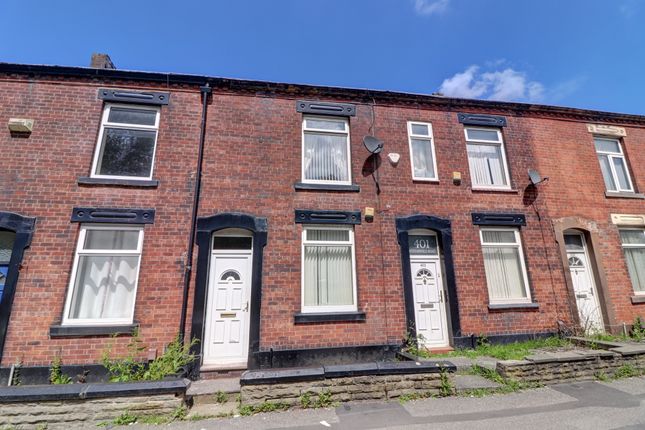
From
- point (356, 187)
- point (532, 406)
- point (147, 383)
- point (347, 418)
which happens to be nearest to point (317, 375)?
point (347, 418)

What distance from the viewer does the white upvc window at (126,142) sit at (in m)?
6.71

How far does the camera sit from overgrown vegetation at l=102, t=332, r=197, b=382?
545cm

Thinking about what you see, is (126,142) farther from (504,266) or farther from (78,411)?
(504,266)

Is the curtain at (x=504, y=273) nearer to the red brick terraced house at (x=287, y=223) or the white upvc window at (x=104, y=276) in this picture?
the red brick terraced house at (x=287, y=223)

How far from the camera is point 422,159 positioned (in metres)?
A: 8.07

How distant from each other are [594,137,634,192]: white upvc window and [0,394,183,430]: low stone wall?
1206 cm

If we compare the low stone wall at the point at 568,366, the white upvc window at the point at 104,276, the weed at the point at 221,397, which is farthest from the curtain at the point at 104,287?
the low stone wall at the point at 568,366

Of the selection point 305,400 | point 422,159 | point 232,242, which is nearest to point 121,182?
point 232,242

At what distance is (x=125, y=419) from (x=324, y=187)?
5.28 metres

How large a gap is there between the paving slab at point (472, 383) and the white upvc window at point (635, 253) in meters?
6.45

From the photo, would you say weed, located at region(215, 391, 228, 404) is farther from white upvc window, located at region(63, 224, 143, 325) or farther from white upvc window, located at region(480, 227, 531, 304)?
white upvc window, located at region(480, 227, 531, 304)

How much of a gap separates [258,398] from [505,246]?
6716mm

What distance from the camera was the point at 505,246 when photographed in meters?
7.75

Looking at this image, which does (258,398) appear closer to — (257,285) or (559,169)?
(257,285)
